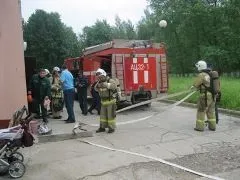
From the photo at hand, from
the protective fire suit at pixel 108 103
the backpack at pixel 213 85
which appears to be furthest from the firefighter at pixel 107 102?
the backpack at pixel 213 85

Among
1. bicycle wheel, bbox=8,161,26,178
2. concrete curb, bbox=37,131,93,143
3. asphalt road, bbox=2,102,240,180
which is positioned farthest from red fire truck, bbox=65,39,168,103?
bicycle wheel, bbox=8,161,26,178

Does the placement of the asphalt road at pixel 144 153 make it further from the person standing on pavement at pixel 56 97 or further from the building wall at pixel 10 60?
the person standing on pavement at pixel 56 97

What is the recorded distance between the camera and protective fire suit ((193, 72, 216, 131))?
39.5 feet

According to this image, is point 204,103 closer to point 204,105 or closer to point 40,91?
point 204,105

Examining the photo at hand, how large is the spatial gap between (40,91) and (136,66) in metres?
4.13

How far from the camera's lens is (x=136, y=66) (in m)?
17.0

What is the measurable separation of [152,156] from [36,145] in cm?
292

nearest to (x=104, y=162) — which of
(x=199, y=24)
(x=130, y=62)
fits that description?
(x=130, y=62)

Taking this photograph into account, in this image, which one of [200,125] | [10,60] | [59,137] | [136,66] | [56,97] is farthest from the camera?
[136,66]

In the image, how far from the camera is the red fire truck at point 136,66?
16.9 meters

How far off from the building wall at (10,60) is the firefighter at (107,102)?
2.05 meters

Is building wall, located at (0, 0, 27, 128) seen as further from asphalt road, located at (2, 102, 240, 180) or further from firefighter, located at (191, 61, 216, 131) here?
firefighter, located at (191, 61, 216, 131)

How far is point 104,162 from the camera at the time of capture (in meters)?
8.84

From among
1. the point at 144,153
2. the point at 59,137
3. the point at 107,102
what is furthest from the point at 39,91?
the point at 144,153
